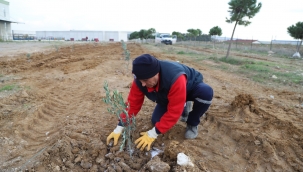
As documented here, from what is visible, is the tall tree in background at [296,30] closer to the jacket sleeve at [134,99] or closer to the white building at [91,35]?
the jacket sleeve at [134,99]

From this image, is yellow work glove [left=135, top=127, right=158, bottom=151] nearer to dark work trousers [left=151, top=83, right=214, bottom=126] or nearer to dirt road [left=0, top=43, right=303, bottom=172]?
dirt road [left=0, top=43, right=303, bottom=172]

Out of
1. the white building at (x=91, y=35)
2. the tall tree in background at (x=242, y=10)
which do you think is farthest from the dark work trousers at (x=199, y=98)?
the white building at (x=91, y=35)

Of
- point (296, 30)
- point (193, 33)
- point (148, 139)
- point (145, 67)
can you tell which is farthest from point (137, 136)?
point (193, 33)

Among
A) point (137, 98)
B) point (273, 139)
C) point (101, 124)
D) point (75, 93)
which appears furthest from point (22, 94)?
point (273, 139)

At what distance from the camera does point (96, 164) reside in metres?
2.24

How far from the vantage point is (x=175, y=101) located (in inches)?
84.8

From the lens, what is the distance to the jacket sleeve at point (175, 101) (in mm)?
2098

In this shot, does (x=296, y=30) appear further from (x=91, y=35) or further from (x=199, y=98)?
(x=91, y=35)

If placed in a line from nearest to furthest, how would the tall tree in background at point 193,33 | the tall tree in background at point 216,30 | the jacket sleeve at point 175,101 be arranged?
the jacket sleeve at point 175,101, the tall tree in background at point 216,30, the tall tree in background at point 193,33

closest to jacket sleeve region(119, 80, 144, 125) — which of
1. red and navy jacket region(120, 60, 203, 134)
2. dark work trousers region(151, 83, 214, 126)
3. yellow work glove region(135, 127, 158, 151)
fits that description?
red and navy jacket region(120, 60, 203, 134)

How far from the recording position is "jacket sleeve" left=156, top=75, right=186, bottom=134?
82.6 inches

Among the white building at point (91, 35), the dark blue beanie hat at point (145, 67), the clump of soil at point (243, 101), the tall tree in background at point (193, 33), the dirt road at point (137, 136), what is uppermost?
the white building at point (91, 35)

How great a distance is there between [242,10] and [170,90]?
10199 millimetres

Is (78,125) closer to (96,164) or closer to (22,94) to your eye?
(96,164)
